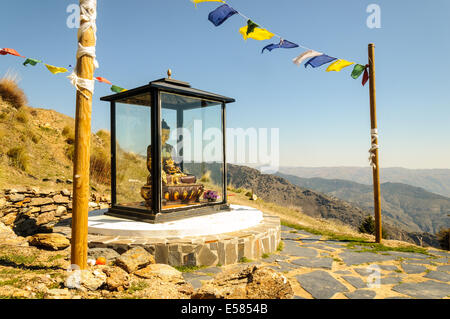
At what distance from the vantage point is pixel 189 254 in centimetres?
409

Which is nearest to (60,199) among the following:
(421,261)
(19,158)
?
(19,158)

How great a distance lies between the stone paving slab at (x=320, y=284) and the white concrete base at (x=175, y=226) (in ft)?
4.94

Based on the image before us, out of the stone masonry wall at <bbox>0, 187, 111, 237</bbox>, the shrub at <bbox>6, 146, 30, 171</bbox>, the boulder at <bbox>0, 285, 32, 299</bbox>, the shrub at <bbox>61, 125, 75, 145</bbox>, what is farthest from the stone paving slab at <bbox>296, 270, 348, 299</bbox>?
the shrub at <bbox>61, 125, 75, 145</bbox>

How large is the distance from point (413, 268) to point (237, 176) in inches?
225

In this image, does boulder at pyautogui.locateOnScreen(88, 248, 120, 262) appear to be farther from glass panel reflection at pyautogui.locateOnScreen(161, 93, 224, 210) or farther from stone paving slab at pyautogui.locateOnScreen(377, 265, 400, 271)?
stone paving slab at pyautogui.locateOnScreen(377, 265, 400, 271)

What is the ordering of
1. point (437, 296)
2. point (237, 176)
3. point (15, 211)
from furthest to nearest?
point (237, 176)
point (15, 211)
point (437, 296)

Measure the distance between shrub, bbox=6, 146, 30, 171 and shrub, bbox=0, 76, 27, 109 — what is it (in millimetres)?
5942

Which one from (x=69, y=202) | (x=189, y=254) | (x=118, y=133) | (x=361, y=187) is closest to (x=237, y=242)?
(x=189, y=254)

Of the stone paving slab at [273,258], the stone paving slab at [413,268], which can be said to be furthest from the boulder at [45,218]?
the stone paving slab at [413,268]

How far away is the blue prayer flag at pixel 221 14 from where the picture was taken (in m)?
4.93

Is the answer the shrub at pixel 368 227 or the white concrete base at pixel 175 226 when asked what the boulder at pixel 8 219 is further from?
the shrub at pixel 368 227

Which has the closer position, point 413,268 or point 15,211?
point 413,268

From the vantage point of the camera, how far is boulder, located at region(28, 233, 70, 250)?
419 cm
